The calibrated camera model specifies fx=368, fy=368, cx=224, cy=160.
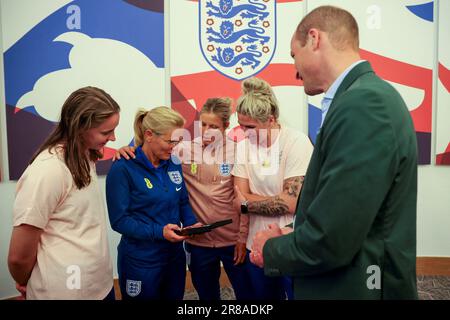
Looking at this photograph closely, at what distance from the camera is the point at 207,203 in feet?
7.79

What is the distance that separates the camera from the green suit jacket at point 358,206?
3.14 ft

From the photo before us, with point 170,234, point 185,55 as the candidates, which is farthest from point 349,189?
point 185,55

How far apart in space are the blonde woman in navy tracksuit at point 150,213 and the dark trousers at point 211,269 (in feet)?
0.46

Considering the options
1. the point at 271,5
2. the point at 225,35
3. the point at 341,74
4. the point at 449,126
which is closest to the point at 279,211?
the point at 341,74

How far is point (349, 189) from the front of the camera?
95 cm

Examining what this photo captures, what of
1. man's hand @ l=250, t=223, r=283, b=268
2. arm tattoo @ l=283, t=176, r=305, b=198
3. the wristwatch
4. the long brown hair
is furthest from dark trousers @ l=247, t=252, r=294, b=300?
the long brown hair

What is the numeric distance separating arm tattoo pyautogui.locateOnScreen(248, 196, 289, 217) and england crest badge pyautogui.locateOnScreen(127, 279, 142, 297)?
751 mm

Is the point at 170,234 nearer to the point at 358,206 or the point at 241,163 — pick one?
the point at 241,163

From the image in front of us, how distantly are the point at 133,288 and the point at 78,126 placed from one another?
38.3 inches

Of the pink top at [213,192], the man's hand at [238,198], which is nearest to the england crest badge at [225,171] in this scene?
the pink top at [213,192]

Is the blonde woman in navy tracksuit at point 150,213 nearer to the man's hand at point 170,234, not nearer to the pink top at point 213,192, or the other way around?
the man's hand at point 170,234

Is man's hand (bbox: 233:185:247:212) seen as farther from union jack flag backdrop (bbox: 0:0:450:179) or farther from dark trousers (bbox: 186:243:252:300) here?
union jack flag backdrop (bbox: 0:0:450:179)

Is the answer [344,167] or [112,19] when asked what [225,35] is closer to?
[112,19]

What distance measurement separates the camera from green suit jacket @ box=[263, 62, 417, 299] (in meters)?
0.96
